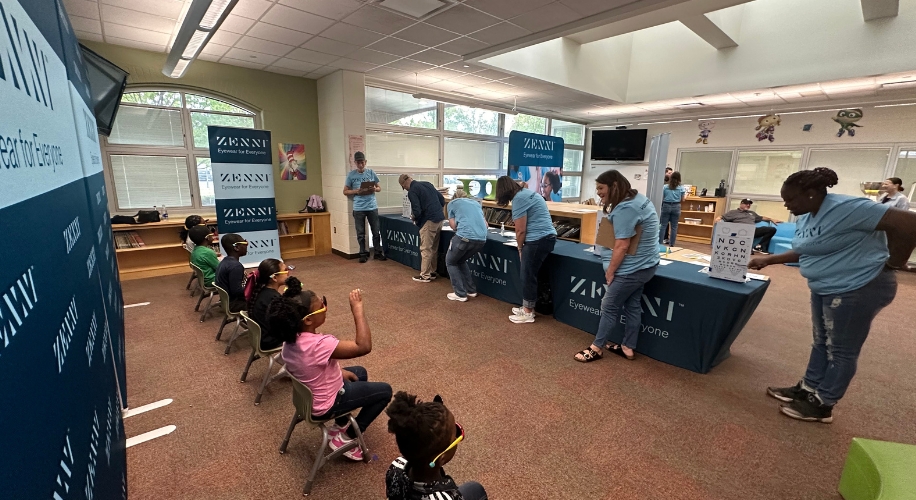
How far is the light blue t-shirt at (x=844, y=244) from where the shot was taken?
1.98 metres

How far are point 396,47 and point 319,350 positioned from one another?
13.7 feet

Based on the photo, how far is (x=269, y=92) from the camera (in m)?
5.84

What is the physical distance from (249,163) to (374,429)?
160 inches

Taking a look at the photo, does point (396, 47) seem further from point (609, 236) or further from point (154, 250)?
point (154, 250)

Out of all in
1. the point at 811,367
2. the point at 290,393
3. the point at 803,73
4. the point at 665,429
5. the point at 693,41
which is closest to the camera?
the point at 665,429

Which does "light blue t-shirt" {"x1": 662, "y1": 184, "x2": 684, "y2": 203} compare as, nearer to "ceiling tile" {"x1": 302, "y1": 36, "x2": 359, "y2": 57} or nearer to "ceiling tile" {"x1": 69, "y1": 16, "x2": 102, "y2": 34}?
"ceiling tile" {"x1": 302, "y1": 36, "x2": 359, "y2": 57}

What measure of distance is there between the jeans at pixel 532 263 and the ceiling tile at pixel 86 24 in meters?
4.99

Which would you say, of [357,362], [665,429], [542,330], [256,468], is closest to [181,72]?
[357,362]

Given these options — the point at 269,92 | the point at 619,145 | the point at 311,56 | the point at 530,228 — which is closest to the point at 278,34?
the point at 311,56

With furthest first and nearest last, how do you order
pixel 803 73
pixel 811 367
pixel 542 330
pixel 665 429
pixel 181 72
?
pixel 803 73, pixel 181 72, pixel 542 330, pixel 811 367, pixel 665 429

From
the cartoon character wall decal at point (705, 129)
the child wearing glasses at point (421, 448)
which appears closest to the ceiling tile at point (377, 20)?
the child wearing glasses at point (421, 448)

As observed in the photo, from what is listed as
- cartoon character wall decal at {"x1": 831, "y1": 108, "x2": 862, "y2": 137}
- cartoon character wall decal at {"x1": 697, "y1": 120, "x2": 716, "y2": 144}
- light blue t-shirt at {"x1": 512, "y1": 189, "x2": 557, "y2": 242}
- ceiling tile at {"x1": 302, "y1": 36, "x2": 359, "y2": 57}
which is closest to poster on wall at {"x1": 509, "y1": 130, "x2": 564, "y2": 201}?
light blue t-shirt at {"x1": 512, "y1": 189, "x2": 557, "y2": 242}

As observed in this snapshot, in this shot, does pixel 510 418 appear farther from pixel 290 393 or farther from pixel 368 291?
pixel 368 291

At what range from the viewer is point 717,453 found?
2051 millimetres
